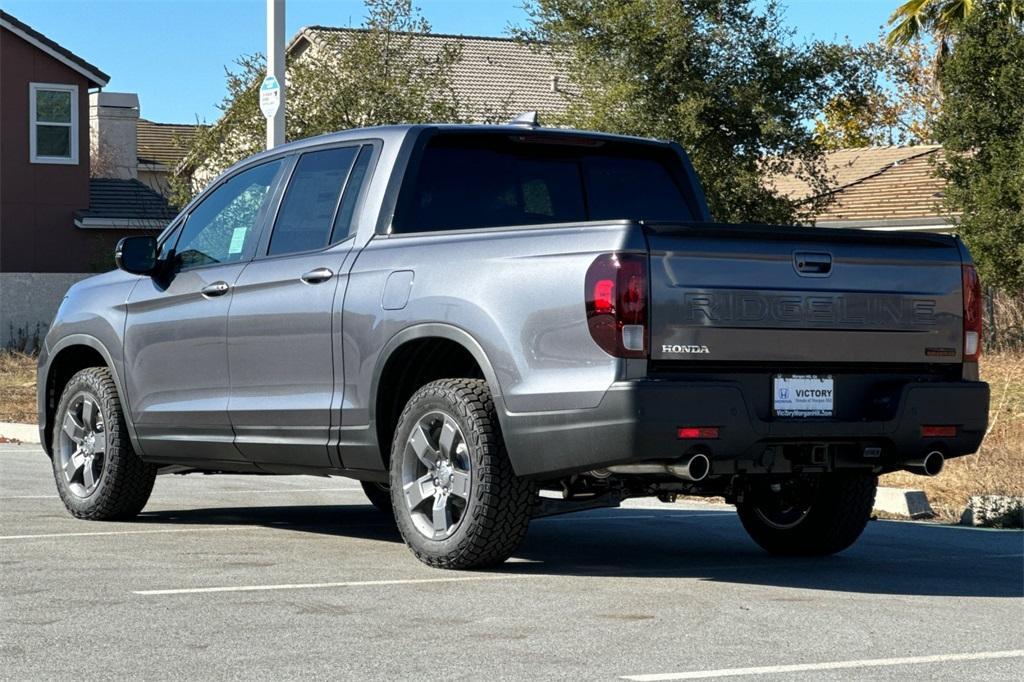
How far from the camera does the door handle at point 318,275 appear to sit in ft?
28.8

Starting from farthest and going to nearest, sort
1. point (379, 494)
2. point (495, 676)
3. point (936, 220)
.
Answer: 1. point (936, 220)
2. point (379, 494)
3. point (495, 676)

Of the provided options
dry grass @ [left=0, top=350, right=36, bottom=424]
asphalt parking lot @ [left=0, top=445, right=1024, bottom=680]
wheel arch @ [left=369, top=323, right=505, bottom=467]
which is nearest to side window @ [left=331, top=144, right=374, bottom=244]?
wheel arch @ [left=369, top=323, right=505, bottom=467]

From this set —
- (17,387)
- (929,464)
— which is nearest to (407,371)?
(929,464)

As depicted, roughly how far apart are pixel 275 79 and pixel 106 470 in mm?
7439

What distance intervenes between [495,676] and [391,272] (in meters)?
2.99

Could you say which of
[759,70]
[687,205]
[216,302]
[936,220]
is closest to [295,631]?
[216,302]

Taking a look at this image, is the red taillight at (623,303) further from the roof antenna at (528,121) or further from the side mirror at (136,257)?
the side mirror at (136,257)

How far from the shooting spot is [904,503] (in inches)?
464

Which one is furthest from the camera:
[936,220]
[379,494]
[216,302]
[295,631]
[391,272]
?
[936,220]

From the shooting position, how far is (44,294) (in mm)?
35031

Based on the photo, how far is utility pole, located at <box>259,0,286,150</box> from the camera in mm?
16859

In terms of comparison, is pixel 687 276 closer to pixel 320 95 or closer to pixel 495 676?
pixel 495 676

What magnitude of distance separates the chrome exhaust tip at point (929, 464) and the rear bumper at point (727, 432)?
38 millimetres

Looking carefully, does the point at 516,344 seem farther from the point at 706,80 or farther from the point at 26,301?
the point at 26,301
